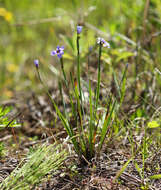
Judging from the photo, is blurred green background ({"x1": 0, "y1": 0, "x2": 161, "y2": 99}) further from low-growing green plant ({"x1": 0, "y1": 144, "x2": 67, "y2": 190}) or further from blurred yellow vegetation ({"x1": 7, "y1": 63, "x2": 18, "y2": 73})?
low-growing green plant ({"x1": 0, "y1": 144, "x2": 67, "y2": 190})

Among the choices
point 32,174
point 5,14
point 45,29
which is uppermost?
point 5,14

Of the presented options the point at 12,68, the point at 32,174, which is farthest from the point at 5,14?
the point at 32,174

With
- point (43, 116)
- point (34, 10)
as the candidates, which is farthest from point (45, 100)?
point (34, 10)

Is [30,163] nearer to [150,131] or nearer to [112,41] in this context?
[150,131]

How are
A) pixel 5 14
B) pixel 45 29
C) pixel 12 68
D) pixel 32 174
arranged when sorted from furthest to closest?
pixel 45 29, pixel 5 14, pixel 12 68, pixel 32 174

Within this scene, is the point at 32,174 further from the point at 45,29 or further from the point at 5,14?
the point at 45,29

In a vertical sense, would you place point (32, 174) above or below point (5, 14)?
below

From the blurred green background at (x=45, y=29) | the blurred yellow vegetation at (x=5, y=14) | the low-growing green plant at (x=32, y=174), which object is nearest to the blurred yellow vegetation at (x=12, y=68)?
the blurred green background at (x=45, y=29)

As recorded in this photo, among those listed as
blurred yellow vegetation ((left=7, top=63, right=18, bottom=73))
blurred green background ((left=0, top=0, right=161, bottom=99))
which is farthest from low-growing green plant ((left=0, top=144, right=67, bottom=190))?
blurred yellow vegetation ((left=7, top=63, right=18, bottom=73))
